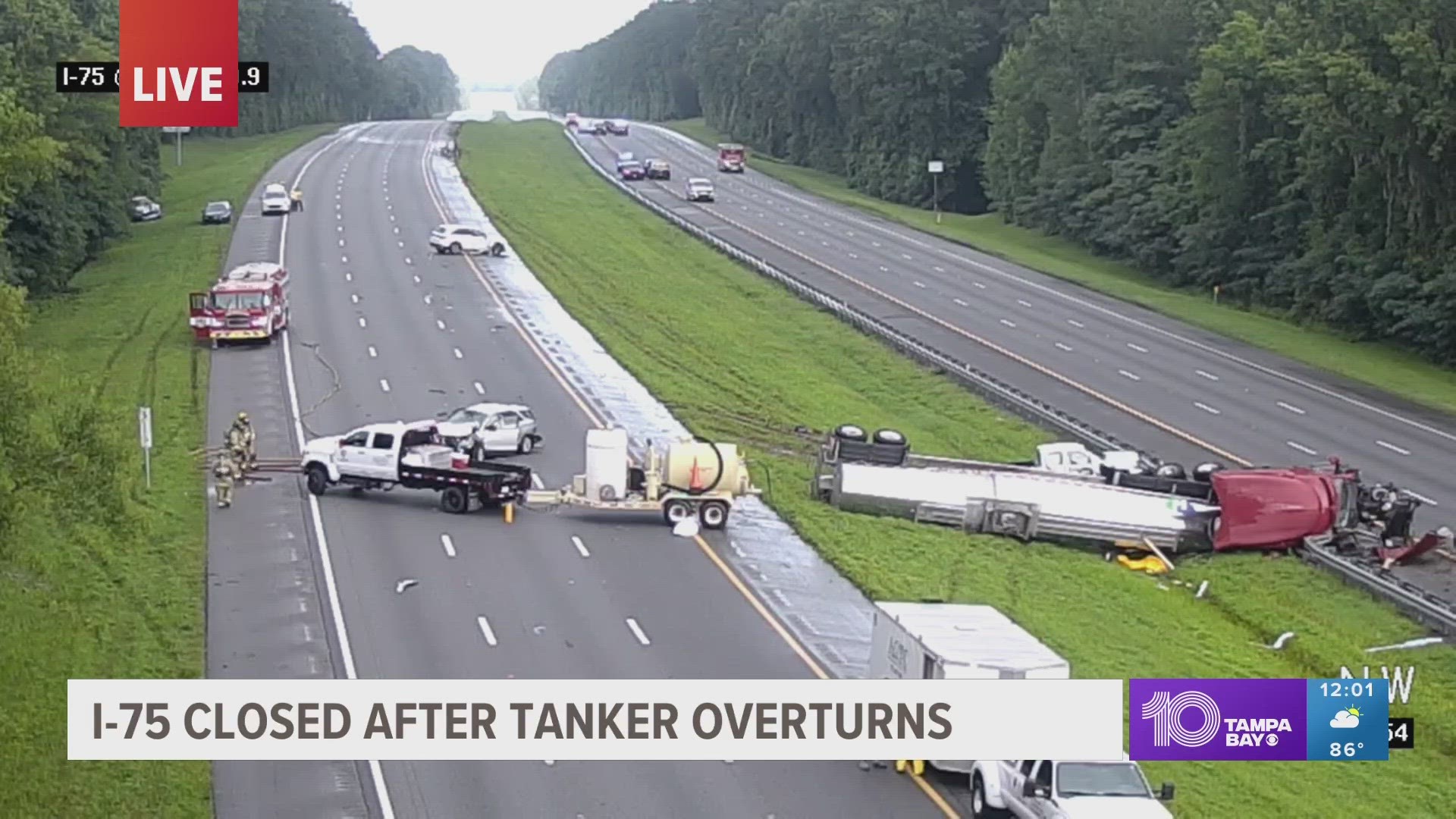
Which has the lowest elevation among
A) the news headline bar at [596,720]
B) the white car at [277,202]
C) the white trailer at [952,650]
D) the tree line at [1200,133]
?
the news headline bar at [596,720]

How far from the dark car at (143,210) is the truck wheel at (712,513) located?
67044 mm

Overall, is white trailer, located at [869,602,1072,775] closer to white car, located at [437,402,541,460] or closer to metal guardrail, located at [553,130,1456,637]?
metal guardrail, located at [553,130,1456,637]

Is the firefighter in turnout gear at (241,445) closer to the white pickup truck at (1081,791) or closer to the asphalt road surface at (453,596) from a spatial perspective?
the asphalt road surface at (453,596)

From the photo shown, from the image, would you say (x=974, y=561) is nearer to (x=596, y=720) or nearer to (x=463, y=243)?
(x=596, y=720)

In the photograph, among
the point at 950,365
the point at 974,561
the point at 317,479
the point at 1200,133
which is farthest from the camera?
the point at 1200,133

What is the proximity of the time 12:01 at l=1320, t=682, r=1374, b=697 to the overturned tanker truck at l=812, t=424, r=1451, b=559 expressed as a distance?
14.2m

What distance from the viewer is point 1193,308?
7425cm

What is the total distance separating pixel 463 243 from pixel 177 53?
173 ft

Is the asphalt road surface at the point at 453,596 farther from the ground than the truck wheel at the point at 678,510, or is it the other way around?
the truck wheel at the point at 678,510

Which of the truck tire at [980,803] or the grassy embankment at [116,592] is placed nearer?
the truck tire at [980,803]

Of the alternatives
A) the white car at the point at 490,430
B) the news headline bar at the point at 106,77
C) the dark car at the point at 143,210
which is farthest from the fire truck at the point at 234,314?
the dark car at the point at 143,210

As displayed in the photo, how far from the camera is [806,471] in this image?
147 ft

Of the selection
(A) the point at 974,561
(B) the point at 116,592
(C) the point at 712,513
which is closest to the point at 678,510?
(C) the point at 712,513

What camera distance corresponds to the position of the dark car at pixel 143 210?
9894 cm
